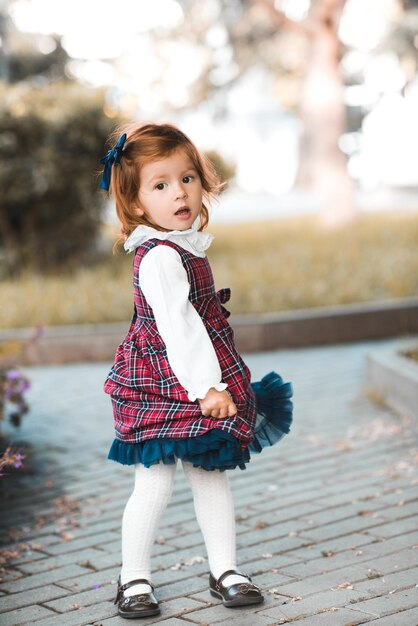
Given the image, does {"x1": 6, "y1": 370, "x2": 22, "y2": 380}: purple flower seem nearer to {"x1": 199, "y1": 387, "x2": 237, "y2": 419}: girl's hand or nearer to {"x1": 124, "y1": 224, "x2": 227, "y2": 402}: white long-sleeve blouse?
{"x1": 124, "y1": 224, "x2": 227, "y2": 402}: white long-sleeve blouse

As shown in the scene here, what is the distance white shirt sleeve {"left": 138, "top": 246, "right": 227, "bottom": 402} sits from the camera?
2920 millimetres

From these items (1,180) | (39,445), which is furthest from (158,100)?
(39,445)

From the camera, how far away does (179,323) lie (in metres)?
2.92

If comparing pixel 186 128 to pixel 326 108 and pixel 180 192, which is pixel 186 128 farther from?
pixel 326 108

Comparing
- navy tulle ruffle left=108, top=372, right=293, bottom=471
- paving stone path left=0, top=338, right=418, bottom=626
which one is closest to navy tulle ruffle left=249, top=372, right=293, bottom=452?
navy tulle ruffle left=108, top=372, right=293, bottom=471

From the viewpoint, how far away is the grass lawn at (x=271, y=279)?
9406mm

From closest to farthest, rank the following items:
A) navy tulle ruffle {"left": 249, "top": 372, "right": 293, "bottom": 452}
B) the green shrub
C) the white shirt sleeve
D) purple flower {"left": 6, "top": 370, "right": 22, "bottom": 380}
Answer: the white shirt sleeve → navy tulle ruffle {"left": 249, "top": 372, "right": 293, "bottom": 452} → purple flower {"left": 6, "top": 370, "right": 22, "bottom": 380} → the green shrub

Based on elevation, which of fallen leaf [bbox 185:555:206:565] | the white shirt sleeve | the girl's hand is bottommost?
fallen leaf [bbox 185:555:206:565]

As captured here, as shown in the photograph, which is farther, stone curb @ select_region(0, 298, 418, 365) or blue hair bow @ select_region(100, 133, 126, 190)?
stone curb @ select_region(0, 298, 418, 365)

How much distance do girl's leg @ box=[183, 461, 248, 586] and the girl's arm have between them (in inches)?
13.4

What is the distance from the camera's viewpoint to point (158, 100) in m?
26.9

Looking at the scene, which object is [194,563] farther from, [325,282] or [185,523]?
[325,282]

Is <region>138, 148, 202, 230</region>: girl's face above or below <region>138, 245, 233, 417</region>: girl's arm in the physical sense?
→ above

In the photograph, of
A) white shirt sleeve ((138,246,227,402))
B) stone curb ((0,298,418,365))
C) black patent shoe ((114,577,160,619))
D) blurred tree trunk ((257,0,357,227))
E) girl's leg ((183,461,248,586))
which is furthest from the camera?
blurred tree trunk ((257,0,357,227))
